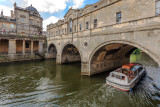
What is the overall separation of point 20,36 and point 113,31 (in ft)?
81.2

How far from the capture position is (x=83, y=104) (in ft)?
22.3

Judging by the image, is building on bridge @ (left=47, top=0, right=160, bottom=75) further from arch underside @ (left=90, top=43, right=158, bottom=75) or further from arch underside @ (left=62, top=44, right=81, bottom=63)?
arch underside @ (left=62, top=44, right=81, bottom=63)

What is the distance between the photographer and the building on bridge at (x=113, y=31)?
730 centimetres

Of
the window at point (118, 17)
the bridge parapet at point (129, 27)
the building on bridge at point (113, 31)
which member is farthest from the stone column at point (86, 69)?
the window at point (118, 17)

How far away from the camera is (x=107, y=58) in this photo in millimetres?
14562

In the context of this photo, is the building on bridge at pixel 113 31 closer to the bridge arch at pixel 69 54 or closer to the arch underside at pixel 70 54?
the bridge arch at pixel 69 54

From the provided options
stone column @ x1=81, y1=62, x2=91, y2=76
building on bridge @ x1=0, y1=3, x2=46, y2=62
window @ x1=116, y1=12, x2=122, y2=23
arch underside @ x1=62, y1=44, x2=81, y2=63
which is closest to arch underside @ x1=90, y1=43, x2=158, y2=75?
stone column @ x1=81, y1=62, x2=91, y2=76

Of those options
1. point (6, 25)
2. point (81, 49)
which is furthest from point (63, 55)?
point (6, 25)

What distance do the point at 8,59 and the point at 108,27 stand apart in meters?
24.3

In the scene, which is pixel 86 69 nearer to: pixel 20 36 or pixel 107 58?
pixel 107 58

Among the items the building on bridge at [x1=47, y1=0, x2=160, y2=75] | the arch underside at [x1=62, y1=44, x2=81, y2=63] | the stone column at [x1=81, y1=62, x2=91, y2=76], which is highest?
the building on bridge at [x1=47, y1=0, x2=160, y2=75]

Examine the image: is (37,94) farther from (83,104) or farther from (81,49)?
(81,49)

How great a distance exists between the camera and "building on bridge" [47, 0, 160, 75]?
730 centimetres

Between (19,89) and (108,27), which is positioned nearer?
(19,89)
